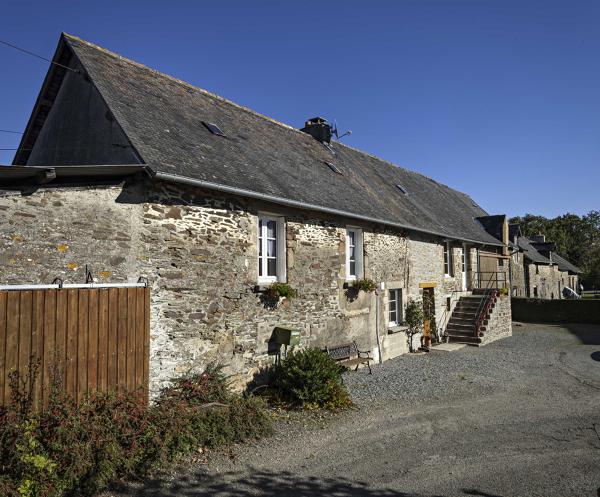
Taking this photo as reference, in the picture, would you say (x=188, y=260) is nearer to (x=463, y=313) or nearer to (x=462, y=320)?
(x=462, y=320)

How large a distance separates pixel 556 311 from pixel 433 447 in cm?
1985

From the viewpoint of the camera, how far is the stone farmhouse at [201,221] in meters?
6.23

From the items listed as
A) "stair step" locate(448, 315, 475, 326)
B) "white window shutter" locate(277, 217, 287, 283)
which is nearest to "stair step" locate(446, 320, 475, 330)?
"stair step" locate(448, 315, 475, 326)

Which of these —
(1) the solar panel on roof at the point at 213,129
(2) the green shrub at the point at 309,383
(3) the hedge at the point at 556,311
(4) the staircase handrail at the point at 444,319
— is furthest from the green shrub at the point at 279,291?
(3) the hedge at the point at 556,311

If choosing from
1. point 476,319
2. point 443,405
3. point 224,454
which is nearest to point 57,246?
point 224,454

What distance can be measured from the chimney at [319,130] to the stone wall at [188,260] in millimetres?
6500

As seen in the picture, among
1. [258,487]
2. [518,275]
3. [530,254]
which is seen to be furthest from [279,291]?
[530,254]

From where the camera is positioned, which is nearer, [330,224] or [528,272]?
[330,224]

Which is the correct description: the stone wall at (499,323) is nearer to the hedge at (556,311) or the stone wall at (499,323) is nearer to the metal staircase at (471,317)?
the metal staircase at (471,317)

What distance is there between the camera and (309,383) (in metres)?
8.01

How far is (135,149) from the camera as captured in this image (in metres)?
7.17

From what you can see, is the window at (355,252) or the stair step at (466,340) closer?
the window at (355,252)

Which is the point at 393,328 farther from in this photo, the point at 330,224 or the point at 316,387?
the point at 316,387

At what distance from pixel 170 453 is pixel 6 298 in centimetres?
275
